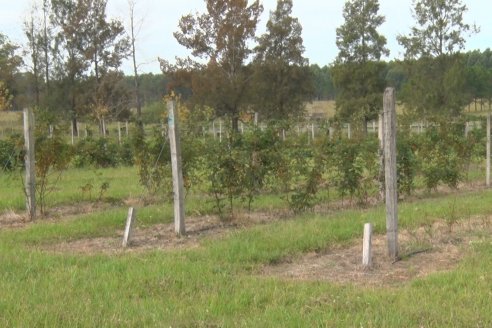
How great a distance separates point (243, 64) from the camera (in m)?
44.3

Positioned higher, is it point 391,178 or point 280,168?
point 391,178

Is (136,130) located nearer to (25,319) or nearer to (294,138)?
(294,138)

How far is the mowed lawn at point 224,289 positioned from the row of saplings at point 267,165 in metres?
1.61

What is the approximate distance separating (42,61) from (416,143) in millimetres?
40546

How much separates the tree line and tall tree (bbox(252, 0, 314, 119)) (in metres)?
0.07

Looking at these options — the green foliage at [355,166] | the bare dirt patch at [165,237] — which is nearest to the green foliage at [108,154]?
the green foliage at [355,166]

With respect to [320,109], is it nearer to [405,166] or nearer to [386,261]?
[405,166]

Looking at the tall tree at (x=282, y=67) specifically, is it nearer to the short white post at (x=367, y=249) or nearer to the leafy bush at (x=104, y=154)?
the leafy bush at (x=104, y=154)

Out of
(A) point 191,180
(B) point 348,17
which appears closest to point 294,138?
(A) point 191,180

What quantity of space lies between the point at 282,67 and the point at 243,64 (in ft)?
11.0

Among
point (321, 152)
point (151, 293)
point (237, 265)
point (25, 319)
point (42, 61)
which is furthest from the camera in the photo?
point (42, 61)

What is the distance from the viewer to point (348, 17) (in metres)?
44.9

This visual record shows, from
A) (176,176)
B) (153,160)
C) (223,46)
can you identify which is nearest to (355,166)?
(176,176)

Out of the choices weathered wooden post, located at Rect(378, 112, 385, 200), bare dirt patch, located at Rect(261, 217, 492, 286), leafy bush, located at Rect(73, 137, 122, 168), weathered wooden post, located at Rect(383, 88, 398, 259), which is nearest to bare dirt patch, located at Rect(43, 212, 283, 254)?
bare dirt patch, located at Rect(261, 217, 492, 286)
